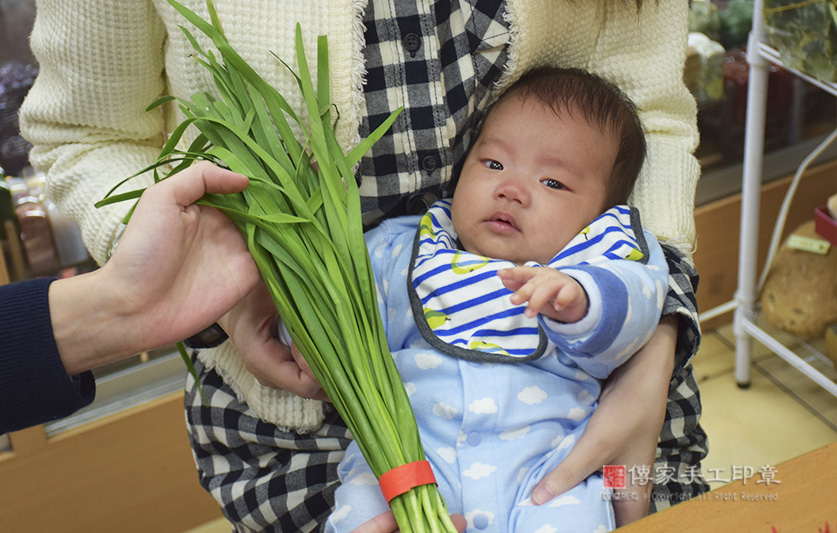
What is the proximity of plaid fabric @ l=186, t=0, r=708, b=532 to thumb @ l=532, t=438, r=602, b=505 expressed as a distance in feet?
0.64

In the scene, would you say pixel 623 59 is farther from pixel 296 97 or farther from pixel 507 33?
pixel 296 97

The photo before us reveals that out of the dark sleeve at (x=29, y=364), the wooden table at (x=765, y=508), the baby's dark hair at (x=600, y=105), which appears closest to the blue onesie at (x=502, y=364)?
the baby's dark hair at (x=600, y=105)

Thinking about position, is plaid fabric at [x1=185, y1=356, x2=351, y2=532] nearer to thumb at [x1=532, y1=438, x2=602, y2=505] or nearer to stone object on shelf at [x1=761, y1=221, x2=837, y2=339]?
thumb at [x1=532, y1=438, x2=602, y2=505]

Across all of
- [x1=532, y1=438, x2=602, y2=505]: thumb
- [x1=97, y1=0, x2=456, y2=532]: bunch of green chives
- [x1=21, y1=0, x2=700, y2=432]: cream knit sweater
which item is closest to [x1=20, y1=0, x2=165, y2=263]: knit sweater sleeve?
[x1=21, y1=0, x2=700, y2=432]: cream knit sweater

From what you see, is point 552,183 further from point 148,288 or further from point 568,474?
point 148,288

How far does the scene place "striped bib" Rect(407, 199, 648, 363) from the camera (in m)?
1.06

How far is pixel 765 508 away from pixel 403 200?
0.68 metres

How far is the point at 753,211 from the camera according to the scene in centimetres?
217

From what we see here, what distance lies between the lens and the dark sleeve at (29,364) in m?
0.90

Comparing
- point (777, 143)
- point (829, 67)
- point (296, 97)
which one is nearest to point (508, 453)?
point (296, 97)

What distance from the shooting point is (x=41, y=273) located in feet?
6.19

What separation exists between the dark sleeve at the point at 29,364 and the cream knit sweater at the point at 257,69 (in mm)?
224

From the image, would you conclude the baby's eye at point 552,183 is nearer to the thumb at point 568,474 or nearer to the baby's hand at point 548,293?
the baby's hand at point 548,293

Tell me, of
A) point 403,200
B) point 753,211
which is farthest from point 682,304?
point 753,211
